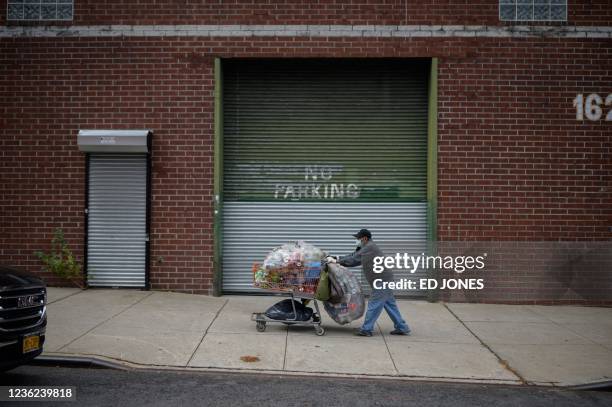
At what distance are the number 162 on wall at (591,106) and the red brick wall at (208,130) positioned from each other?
118mm

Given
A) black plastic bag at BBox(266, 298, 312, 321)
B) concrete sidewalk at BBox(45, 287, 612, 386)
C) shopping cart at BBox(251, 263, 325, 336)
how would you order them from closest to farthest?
concrete sidewalk at BBox(45, 287, 612, 386) < shopping cart at BBox(251, 263, 325, 336) < black plastic bag at BBox(266, 298, 312, 321)

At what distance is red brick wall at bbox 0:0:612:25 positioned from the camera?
37.3 ft

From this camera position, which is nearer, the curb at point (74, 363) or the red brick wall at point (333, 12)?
the curb at point (74, 363)

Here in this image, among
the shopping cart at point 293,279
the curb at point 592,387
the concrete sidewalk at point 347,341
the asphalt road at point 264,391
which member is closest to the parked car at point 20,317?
the asphalt road at point 264,391

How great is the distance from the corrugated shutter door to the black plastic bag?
156 inches

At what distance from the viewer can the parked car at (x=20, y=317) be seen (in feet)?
17.8

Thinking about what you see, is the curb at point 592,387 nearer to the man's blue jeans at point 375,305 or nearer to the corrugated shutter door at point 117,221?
the man's blue jeans at point 375,305

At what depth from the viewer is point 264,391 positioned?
609cm

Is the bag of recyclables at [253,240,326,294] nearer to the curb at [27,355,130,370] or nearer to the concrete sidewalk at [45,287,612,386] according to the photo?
the concrete sidewalk at [45,287,612,386]

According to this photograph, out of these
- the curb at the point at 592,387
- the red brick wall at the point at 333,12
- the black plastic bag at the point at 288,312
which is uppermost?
the red brick wall at the point at 333,12

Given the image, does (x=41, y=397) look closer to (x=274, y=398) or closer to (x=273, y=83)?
(x=274, y=398)

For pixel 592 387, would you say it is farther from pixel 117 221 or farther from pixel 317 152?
pixel 117 221

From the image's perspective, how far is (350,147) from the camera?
11.8m

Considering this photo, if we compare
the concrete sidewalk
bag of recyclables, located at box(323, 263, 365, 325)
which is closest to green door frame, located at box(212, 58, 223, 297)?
the concrete sidewalk
